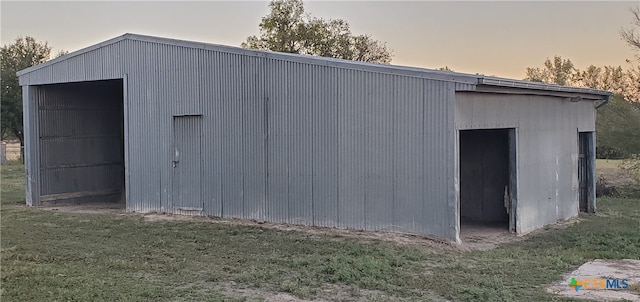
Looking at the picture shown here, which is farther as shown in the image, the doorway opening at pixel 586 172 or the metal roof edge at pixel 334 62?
the doorway opening at pixel 586 172

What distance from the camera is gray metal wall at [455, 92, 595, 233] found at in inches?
447

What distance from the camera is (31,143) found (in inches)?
646

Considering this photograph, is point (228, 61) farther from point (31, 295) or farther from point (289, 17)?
point (289, 17)

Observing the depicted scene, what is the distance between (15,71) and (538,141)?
102 feet

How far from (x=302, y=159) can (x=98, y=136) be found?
8223 millimetres

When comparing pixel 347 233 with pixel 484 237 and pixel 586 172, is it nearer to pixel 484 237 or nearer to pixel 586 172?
pixel 484 237

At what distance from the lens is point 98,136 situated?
709 inches

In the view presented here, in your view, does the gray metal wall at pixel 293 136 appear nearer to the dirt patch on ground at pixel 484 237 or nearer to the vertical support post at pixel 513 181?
A: the dirt patch on ground at pixel 484 237

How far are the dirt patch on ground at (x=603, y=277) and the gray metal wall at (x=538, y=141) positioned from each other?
3026 millimetres

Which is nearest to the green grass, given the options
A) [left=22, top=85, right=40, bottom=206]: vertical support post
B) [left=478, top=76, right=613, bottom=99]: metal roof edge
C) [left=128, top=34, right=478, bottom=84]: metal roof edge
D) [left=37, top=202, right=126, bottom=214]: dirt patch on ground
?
[left=478, top=76, right=613, bottom=99]: metal roof edge

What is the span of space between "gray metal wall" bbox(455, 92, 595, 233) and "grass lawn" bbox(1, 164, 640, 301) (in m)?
0.82

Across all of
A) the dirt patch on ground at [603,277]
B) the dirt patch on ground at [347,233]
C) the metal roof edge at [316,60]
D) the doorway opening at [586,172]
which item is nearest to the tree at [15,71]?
the metal roof edge at [316,60]

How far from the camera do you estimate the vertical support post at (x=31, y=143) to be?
16.4m

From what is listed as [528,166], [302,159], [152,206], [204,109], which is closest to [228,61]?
[204,109]
